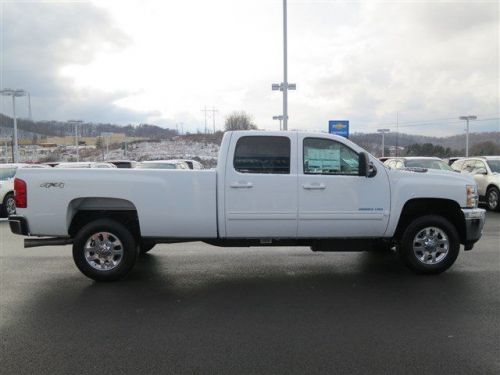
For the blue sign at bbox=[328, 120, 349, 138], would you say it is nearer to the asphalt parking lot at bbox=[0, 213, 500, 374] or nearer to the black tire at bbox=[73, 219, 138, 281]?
the asphalt parking lot at bbox=[0, 213, 500, 374]

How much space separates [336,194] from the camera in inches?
243

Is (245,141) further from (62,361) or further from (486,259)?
(486,259)

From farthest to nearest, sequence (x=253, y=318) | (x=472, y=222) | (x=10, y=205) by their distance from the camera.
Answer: (x=10, y=205) → (x=472, y=222) → (x=253, y=318)

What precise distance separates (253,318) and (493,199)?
473 inches

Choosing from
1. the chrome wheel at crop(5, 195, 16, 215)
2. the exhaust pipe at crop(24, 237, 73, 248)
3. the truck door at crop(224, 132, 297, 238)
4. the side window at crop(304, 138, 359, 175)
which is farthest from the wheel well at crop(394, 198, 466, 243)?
the chrome wheel at crop(5, 195, 16, 215)

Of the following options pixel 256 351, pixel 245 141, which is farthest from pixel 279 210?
pixel 256 351

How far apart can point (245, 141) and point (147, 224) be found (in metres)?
1.74

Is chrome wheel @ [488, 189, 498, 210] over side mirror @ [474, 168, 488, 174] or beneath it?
beneath

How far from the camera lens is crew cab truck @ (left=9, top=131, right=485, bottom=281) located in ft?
19.8

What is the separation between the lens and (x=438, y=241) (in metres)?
6.43

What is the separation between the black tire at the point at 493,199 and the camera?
13.9 meters

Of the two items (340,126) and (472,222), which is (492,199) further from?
(472,222)

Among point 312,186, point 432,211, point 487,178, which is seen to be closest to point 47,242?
point 312,186

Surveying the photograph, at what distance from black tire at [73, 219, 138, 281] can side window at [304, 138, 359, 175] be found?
274cm
